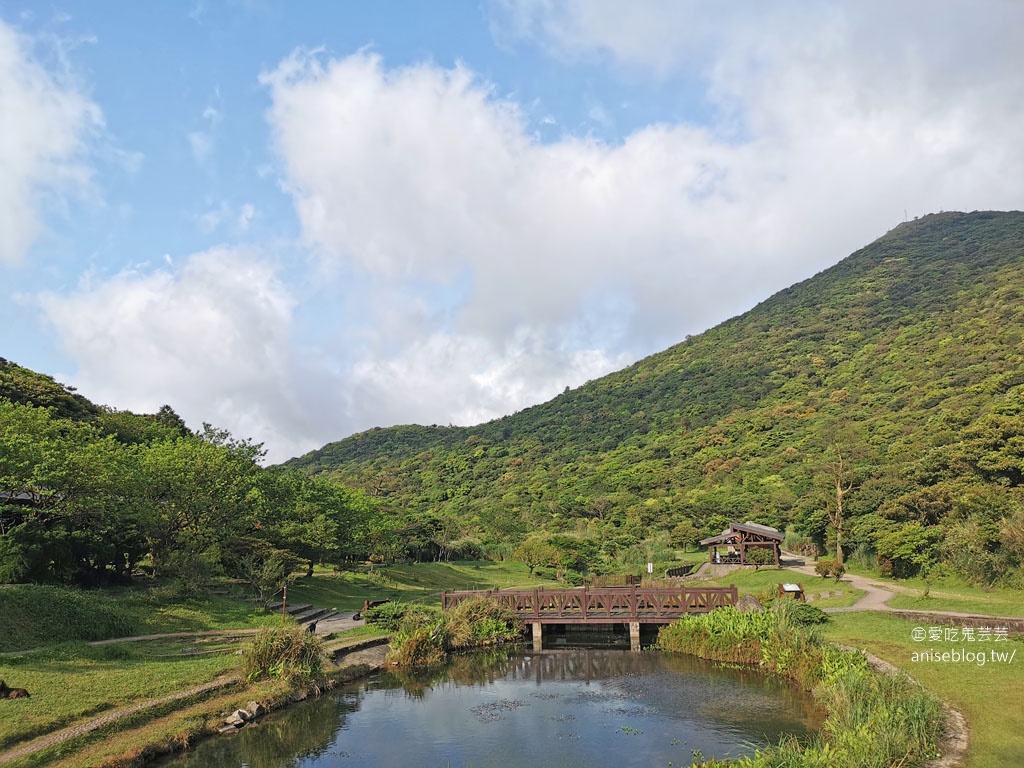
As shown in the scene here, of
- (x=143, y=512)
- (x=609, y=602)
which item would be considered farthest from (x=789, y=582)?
(x=143, y=512)

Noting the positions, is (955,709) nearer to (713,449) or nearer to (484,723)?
(484,723)

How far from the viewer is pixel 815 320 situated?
13475cm

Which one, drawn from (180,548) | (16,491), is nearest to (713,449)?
(180,548)

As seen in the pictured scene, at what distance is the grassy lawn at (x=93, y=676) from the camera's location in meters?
13.8

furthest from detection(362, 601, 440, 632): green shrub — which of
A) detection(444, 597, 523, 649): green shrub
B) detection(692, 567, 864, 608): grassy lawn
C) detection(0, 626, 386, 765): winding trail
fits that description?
detection(692, 567, 864, 608): grassy lawn

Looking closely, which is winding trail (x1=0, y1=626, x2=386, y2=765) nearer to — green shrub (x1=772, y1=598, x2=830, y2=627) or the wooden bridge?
the wooden bridge

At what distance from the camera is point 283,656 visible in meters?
19.5

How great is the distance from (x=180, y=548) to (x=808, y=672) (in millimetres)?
29481

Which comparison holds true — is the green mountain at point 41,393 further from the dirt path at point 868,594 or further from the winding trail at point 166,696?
the dirt path at point 868,594

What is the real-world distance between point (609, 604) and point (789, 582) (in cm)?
1214

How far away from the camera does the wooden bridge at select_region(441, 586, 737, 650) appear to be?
27.8 m

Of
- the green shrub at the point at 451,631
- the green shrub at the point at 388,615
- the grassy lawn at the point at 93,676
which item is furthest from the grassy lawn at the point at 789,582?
the grassy lawn at the point at 93,676

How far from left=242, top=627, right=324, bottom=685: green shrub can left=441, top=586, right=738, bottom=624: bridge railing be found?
10.3 meters

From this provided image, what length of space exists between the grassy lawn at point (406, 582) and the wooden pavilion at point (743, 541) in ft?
39.3
